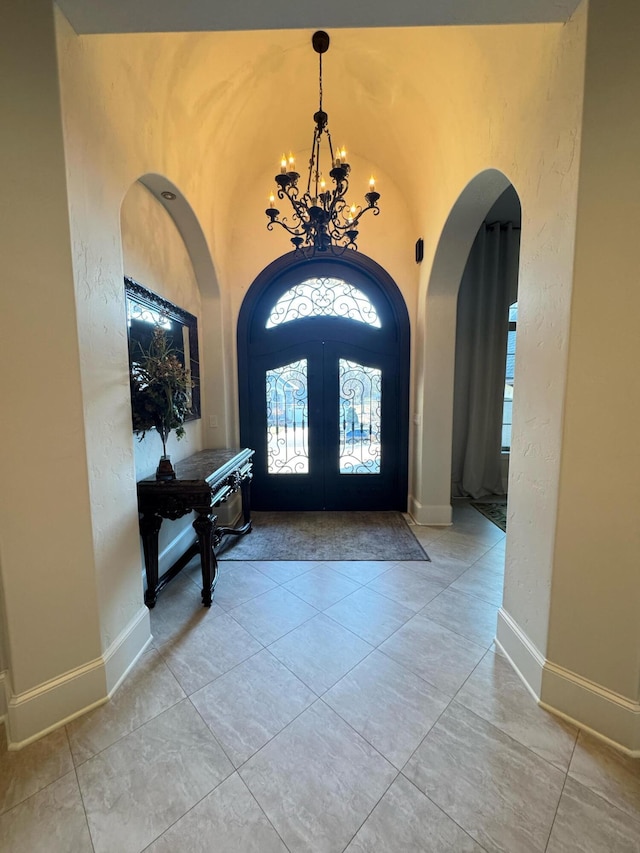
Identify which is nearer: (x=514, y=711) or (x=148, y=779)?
(x=148, y=779)

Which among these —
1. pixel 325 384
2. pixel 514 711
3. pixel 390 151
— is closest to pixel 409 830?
pixel 514 711

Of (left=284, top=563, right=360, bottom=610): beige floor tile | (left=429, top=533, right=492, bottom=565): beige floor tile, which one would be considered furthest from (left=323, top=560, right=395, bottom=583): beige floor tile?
(left=429, top=533, right=492, bottom=565): beige floor tile

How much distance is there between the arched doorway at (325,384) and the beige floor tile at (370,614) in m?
1.69

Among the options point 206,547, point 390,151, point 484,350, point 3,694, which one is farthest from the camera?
point 484,350

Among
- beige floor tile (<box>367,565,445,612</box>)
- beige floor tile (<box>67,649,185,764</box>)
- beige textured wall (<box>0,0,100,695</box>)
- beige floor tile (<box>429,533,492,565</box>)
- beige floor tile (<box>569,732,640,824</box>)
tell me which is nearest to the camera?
beige floor tile (<box>569,732,640,824</box>)

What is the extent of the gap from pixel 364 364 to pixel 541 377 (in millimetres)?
2404

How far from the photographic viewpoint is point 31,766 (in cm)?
128

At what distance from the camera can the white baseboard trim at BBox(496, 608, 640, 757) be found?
1.33 meters

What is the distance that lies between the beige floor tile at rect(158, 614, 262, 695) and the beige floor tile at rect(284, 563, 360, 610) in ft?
1.63

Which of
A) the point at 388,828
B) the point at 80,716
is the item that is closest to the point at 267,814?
the point at 388,828

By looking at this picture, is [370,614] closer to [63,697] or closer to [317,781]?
[317,781]

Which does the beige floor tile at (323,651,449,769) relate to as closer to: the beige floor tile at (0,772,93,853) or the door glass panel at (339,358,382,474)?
the beige floor tile at (0,772,93,853)

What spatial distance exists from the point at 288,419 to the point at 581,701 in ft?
10.4

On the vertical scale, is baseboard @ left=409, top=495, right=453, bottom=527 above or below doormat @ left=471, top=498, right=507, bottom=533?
above
